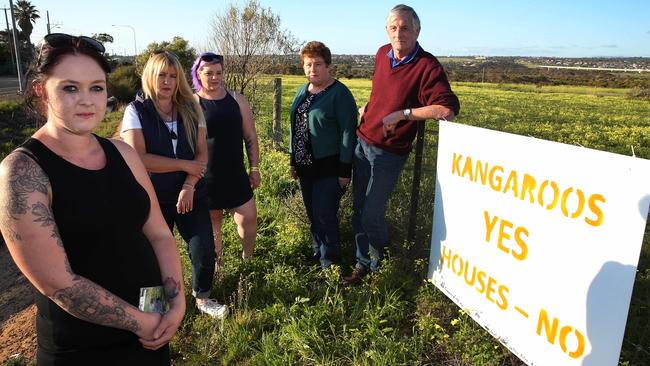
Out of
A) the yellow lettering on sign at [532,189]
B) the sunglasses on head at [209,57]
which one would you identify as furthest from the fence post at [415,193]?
the sunglasses on head at [209,57]

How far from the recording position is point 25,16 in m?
58.3

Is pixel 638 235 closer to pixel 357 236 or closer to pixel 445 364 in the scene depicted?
pixel 445 364

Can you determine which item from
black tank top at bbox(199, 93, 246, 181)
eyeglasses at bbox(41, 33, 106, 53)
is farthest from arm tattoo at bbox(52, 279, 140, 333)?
black tank top at bbox(199, 93, 246, 181)

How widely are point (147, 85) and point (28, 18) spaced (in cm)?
7110

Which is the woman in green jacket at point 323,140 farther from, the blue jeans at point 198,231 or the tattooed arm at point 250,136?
the blue jeans at point 198,231

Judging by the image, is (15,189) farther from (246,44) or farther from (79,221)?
(246,44)

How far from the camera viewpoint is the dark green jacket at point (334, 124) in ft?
11.4

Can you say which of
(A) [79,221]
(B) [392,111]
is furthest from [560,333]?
(A) [79,221]

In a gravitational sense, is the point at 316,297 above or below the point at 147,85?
below

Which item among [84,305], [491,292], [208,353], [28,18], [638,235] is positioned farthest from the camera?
[28,18]

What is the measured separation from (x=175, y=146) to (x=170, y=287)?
1.43 m

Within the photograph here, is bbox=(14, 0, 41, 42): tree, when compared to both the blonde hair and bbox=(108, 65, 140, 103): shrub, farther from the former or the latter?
the blonde hair

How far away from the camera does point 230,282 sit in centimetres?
376

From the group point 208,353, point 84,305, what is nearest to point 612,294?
point 84,305
